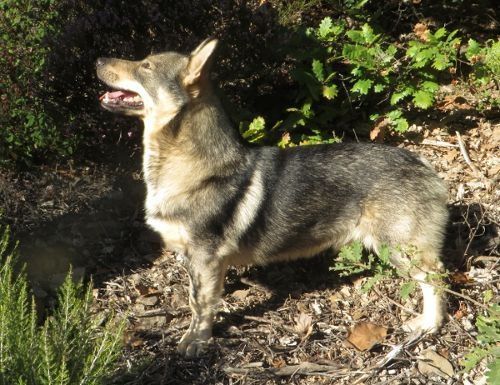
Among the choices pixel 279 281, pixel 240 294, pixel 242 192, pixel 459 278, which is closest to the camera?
pixel 242 192

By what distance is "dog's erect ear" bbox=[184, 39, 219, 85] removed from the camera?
4.19 metres

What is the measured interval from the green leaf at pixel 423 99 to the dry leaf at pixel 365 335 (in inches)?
101

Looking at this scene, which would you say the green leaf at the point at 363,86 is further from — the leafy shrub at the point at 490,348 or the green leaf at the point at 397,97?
the leafy shrub at the point at 490,348

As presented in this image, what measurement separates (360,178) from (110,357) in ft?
7.57

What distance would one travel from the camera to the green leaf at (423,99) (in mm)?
6246

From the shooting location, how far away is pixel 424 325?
15.3 ft

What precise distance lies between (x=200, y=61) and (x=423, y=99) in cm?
291

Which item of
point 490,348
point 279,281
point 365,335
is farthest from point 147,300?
point 490,348

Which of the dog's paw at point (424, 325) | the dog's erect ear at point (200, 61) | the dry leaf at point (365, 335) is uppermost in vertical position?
the dog's erect ear at point (200, 61)

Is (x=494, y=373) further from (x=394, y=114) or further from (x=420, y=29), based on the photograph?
(x=420, y=29)

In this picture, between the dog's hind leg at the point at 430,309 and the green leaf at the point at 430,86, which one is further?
the green leaf at the point at 430,86

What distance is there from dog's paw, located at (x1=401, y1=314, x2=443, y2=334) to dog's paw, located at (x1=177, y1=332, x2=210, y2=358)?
1522mm

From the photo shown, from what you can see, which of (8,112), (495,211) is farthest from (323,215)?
(8,112)

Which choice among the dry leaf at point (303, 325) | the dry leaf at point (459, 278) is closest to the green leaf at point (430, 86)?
the dry leaf at point (459, 278)
